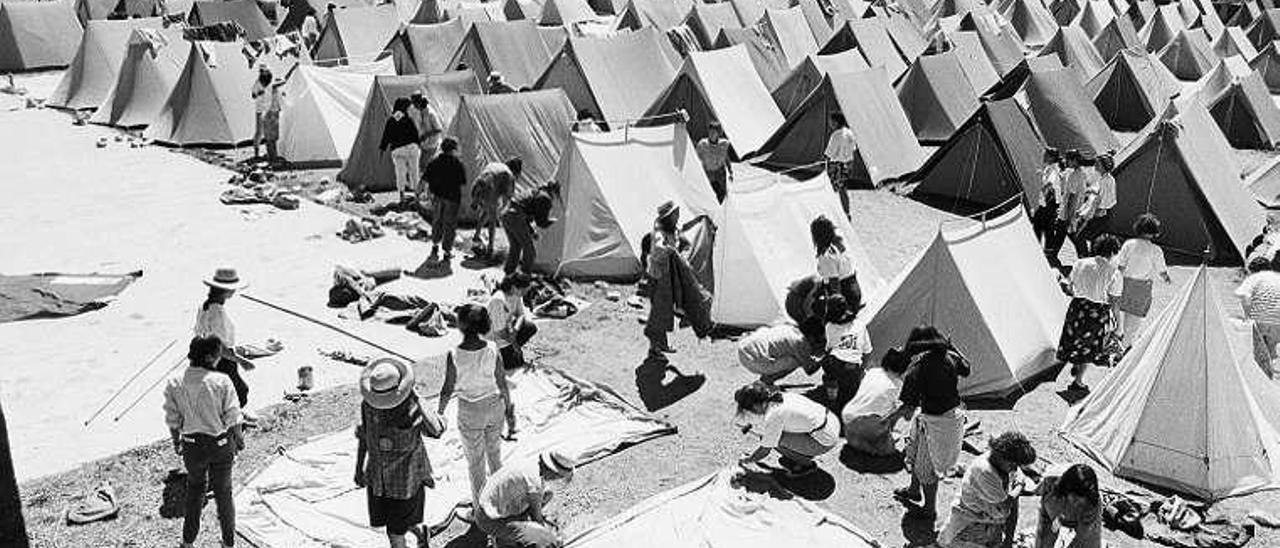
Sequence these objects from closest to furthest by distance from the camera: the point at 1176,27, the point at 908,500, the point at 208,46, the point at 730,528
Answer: the point at 730,528, the point at 908,500, the point at 208,46, the point at 1176,27

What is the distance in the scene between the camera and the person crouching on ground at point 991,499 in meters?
6.62

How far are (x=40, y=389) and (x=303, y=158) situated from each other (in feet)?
25.9

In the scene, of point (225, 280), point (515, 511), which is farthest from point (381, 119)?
point (515, 511)

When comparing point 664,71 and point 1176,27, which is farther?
point 1176,27

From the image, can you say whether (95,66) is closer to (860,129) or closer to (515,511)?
(860,129)

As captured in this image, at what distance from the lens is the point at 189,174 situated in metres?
16.9

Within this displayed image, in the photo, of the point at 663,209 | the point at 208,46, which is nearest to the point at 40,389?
the point at 663,209

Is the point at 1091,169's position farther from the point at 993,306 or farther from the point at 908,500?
the point at 908,500

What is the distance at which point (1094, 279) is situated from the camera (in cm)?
964

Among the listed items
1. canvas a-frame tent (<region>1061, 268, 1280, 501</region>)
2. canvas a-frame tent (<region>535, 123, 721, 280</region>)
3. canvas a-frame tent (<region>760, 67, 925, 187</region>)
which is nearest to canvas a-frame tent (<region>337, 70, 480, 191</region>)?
canvas a-frame tent (<region>535, 123, 721, 280</region>)

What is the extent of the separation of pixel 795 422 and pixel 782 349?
1212 millimetres

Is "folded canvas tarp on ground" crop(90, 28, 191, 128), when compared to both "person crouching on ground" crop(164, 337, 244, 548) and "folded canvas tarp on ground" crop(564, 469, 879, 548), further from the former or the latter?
"folded canvas tarp on ground" crop(564, 469, 879, 548)

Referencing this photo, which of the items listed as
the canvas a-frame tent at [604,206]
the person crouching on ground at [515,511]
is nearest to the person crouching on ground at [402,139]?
the canvas a-frame tent at [604,206]

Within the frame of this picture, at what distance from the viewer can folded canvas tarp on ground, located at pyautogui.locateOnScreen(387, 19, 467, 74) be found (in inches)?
854
